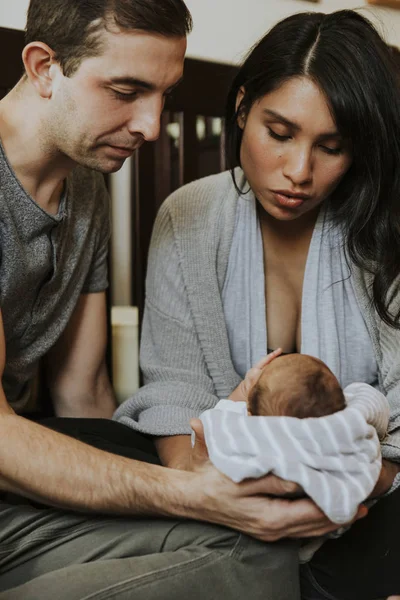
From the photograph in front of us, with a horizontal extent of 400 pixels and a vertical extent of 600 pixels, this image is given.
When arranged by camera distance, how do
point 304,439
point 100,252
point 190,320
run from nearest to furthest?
point 304,439
point 190,320
point 100,252

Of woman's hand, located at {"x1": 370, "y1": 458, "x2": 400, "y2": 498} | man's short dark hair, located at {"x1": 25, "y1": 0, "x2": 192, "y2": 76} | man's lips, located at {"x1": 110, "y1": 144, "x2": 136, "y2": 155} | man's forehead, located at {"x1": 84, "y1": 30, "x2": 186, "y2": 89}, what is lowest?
woman's hand, located at {"x1": 370, "y1": 458, "x2": 400, "y2": 498}

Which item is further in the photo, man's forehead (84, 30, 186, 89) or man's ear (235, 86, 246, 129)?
man's ear (235, 86, 246, 129)

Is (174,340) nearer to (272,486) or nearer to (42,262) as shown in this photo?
(42,262)

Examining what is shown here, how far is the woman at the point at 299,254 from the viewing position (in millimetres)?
1397

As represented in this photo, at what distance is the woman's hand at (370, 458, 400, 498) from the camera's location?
135 centimetres

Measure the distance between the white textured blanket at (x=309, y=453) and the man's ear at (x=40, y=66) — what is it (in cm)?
68

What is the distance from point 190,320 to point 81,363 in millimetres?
309

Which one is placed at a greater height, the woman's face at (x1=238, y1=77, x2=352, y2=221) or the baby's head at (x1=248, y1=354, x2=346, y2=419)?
the woman's face at (x1=238, y1=77, x2=352, y2=221)

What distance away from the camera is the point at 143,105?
1412 mm

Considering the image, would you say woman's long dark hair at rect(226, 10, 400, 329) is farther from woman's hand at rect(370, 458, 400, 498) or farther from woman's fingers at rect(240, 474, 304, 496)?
woman's fingers at rect(240, 474, 304, 496)

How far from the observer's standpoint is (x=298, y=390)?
1.10 m

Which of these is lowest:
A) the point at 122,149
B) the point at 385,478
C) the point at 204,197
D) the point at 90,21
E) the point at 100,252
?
the point at 385,478

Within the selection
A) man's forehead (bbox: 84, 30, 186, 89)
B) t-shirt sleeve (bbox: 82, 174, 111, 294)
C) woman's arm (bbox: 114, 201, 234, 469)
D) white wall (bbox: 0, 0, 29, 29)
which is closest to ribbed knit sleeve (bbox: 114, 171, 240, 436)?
woman's arm (bbox: 114, 201, 234, 469)

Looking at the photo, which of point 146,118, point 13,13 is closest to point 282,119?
point 146,118
